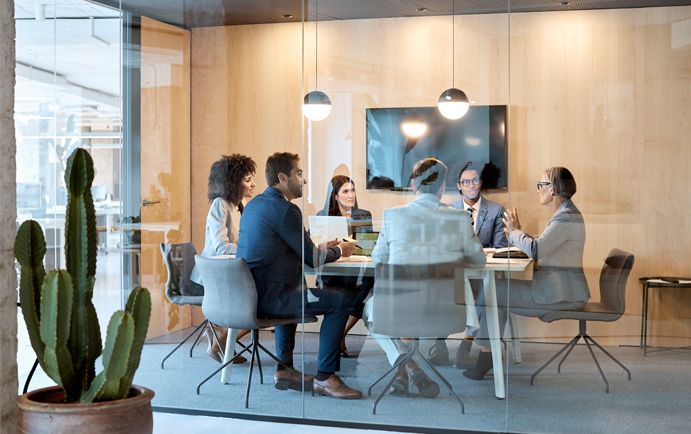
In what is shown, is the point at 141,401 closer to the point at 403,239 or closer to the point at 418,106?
the point at 403,239

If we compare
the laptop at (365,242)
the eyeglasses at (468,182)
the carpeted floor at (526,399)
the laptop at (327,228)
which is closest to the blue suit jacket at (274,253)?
the laptop at (327,228)

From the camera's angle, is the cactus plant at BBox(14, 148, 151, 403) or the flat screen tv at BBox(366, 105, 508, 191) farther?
the flat screen tv at BBox(366, 105, 508, 191)

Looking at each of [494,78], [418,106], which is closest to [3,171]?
[418,106]

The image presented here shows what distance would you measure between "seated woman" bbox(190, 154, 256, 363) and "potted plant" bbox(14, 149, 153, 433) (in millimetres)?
1070

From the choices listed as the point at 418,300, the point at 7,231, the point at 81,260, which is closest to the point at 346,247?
the point at 418,300

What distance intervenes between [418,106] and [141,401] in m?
1.91

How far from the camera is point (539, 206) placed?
442 centimetres

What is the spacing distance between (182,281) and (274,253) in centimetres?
61

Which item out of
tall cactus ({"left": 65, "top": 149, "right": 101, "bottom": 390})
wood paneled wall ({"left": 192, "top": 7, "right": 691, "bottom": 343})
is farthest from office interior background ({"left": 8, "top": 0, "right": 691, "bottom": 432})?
tall cactus ({"left": 65, "top": 149, "right": 101, "bottom": 390})

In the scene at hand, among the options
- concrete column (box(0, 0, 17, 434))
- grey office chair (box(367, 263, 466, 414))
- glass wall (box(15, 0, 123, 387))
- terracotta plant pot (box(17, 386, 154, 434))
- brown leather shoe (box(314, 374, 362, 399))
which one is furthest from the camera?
glass wall (box(15, 0, 123, 387))

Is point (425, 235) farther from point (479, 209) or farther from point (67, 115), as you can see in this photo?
point (67, 115)

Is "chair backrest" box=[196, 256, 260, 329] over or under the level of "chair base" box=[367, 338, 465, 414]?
over

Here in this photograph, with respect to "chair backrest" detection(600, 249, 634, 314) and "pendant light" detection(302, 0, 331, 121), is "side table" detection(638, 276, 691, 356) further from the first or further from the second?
"pendant light" detection(302, 0, 331, 121)

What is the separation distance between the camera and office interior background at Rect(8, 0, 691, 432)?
14.3 ft
